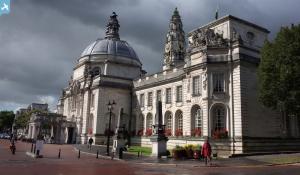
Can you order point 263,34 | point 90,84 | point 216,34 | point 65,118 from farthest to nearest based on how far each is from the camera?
point 65,118 < point 90,84 < point 263,34 < point 216,34

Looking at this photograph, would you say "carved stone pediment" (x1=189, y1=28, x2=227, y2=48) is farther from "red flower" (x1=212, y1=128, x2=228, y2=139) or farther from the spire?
the spire

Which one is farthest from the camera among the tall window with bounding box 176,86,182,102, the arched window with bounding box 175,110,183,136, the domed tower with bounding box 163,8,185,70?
the domed tower with bounding box 163,8,185,70

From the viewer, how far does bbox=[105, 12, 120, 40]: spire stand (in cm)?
7662

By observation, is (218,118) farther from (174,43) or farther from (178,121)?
(174,43)

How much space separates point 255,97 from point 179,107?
12.1m

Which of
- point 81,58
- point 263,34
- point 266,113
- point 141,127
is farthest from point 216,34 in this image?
point 81,58

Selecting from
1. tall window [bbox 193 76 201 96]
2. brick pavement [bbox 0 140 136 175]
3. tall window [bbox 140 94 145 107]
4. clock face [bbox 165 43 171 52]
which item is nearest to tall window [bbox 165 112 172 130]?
tall window [bbox 140 94 145 107]

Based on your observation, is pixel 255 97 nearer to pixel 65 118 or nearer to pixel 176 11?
pixel 65 118

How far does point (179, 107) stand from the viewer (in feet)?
151

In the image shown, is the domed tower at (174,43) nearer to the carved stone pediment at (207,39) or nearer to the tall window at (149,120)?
the tall window at (149,120)

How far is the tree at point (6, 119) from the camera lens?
5571 inches

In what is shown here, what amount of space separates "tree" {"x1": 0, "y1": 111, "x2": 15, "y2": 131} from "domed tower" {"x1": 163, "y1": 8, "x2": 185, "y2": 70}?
91.9m

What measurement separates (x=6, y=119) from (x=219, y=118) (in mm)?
126896

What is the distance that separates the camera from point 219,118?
37.6 m
